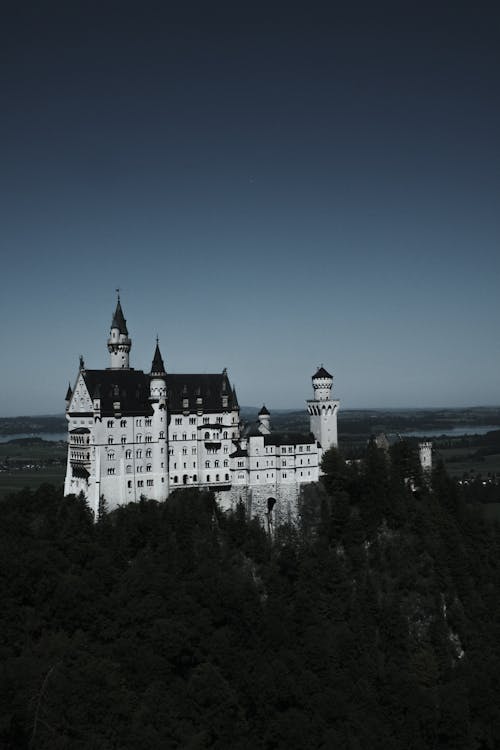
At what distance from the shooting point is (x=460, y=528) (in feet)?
250

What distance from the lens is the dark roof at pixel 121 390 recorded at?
6794 centimetres

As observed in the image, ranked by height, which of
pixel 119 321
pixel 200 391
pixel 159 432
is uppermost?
pixel 119 321

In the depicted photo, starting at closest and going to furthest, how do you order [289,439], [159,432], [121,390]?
[121,390]
[159,432]
[289,439]

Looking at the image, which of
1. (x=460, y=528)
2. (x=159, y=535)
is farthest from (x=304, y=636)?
(x=460, y=528)

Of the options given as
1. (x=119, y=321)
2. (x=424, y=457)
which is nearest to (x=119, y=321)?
(x=119, y=321)

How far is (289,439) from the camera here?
2869 inches

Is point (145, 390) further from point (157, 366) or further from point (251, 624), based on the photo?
point (251, 624)

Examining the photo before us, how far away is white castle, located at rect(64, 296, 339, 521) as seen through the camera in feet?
221

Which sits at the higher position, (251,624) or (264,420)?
(264,420)

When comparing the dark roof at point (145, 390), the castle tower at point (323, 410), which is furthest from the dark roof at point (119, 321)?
the castle tower at point (323, 410)

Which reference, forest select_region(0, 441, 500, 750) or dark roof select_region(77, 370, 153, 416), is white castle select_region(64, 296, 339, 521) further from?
forest select_region(0, 441, 500, 750)

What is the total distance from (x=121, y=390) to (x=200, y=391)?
8.41 metres

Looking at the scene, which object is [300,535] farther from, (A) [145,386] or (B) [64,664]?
(B) [64,664]

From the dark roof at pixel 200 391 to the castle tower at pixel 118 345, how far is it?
540 centimetres
